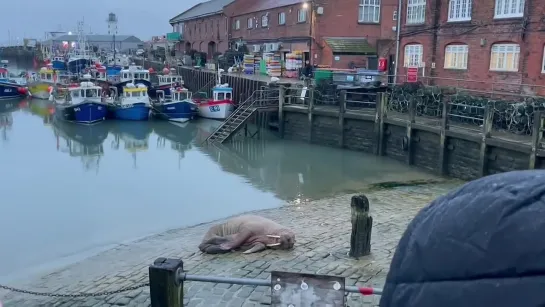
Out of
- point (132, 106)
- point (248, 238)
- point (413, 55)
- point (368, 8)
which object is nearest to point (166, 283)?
point (248, 238)

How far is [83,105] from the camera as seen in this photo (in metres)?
33.2

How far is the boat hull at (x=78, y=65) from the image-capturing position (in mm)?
57281

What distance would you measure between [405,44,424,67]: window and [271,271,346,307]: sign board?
24035 mm

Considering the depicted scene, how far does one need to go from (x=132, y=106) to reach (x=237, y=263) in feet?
87.5

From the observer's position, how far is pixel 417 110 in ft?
74.8

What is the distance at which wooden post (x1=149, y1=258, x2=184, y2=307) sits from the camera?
4836 millimetres

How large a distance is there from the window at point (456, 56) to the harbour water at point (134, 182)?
6248 mm

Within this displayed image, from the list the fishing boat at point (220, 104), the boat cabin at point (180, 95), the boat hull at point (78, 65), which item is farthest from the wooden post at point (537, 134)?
the boat hull at point (78, 65)

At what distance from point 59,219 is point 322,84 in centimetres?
1487

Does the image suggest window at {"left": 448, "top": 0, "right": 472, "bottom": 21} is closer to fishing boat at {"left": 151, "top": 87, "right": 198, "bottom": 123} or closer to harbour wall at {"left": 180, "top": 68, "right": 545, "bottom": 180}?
harbour wall at {"left": 180, "top": 68, "right": 545, "bottom": 180}

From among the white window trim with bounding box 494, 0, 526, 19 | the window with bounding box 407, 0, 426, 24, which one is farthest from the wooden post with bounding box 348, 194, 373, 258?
the window with bounding box 407, 0, 426, 24

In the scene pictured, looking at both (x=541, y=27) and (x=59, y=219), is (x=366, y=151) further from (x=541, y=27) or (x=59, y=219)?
(x=59, y=219)

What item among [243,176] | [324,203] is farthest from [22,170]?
[324,203]

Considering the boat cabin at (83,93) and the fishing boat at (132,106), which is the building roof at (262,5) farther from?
the boat cabin at (83,93)
